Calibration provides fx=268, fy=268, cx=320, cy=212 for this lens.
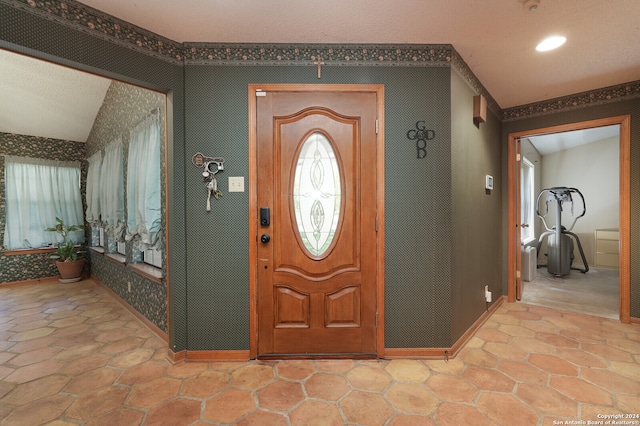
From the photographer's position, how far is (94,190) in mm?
4379

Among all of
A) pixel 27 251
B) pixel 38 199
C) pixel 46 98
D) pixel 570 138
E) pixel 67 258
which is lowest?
pixel 67 258

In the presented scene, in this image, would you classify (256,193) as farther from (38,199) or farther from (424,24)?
(38,199)

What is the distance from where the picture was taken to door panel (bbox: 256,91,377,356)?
2088 millimetres

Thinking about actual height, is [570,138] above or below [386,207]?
above

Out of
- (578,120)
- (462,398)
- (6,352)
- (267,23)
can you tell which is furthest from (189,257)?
(578,120)

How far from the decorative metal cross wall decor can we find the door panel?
308mm

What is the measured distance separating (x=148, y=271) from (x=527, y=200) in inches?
268

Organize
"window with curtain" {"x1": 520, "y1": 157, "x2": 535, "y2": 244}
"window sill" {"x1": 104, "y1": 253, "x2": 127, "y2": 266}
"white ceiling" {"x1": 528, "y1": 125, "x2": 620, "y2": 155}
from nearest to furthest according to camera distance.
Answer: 1. "window sill" {"x1": 104, "y1": 253, "x2": 127, "y2": 266}
2. "white ceiling" {"x1": 528, "y1": 125, "x2": 620, "y2": 155}
3. "window with curtain" {"x1": 520, "y1": 157, "x2": 535, "y2": 244}

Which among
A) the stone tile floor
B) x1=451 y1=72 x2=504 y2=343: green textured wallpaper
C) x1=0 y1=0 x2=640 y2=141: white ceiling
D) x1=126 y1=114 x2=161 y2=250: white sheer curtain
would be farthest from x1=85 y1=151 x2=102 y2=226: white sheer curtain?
x1=451 y1=72 x2=504 y2=343: green textured wallpaper

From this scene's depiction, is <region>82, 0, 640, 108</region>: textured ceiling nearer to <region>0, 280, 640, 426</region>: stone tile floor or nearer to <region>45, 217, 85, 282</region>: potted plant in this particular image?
<region>0, 280, 640, 426</region>: stone tile floor

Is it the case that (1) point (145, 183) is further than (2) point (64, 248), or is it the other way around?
(2) point (64, 248)

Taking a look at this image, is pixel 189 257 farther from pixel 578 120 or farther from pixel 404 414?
pixel 578 120

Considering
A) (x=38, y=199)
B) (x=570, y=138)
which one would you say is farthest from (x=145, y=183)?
(x=570, y=138)

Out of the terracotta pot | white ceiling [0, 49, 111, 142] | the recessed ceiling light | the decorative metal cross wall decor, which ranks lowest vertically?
the terracotta pot
